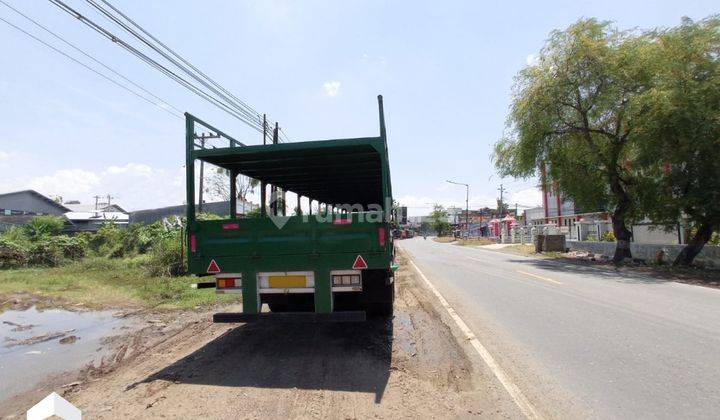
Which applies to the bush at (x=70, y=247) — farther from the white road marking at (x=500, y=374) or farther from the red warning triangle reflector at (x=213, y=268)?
the white road marking at (x=500, y=374)

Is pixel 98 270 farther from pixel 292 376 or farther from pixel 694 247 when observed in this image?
pixel 694 247

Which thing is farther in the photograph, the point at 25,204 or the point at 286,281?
the point at 25,204

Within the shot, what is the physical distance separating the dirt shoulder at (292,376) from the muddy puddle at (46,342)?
0.45m

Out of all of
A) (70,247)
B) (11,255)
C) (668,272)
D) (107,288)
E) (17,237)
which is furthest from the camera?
(70,247)

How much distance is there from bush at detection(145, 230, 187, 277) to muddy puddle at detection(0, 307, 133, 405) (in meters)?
5.13

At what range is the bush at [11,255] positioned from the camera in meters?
20.6

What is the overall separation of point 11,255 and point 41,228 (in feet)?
20.1

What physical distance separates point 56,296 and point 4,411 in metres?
9.38

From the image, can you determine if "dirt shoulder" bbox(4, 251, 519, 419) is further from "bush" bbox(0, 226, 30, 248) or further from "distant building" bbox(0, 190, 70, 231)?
"distant building" bbox(0, 190, 70, 231)

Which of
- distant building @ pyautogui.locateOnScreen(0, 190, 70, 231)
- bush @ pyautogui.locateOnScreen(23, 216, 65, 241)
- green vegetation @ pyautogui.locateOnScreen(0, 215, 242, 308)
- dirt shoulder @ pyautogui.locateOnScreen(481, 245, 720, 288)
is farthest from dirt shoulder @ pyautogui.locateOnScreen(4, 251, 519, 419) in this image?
distant building @ pyautogui.locateOnScreen(0, 190, 70, 231)

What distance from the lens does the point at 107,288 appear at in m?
13.9

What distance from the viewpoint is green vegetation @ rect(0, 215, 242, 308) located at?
39.3 ft

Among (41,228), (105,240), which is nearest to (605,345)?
(105,240)

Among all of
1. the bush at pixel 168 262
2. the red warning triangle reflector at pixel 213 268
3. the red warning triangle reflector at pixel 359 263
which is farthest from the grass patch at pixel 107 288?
the red warning triangle reflector at pixel 359 263
